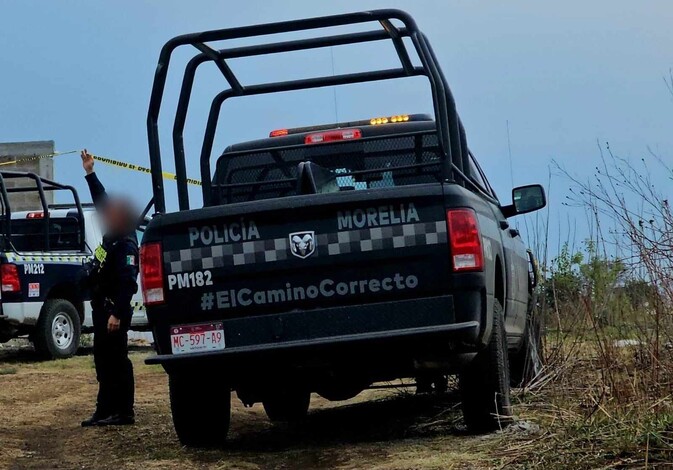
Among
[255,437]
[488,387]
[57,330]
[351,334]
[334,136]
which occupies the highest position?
[334,136]

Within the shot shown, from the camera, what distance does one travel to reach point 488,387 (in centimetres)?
683

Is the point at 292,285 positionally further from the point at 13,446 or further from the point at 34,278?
the point at 34,278

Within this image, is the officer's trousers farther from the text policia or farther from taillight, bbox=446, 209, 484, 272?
taillight, bbox=446, 209, 484, 272

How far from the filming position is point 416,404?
949cm

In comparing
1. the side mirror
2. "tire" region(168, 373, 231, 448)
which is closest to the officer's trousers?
"tire" region(168, 373, 231, 448)

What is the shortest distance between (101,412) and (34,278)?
5.09 metres

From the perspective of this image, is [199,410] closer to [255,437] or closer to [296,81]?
[255,437]

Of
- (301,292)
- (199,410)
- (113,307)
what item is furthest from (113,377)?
(301,292)

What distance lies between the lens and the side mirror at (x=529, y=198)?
8.68 meters

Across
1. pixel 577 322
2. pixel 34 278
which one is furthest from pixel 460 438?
pixel 34 278

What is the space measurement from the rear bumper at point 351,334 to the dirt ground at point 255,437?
0.58 metres

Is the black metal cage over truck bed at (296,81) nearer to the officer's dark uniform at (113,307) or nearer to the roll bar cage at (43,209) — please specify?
the officer's dark uniform at (113,307)

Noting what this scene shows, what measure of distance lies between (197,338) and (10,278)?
24.1 feet

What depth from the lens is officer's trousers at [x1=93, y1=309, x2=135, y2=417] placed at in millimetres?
8875
